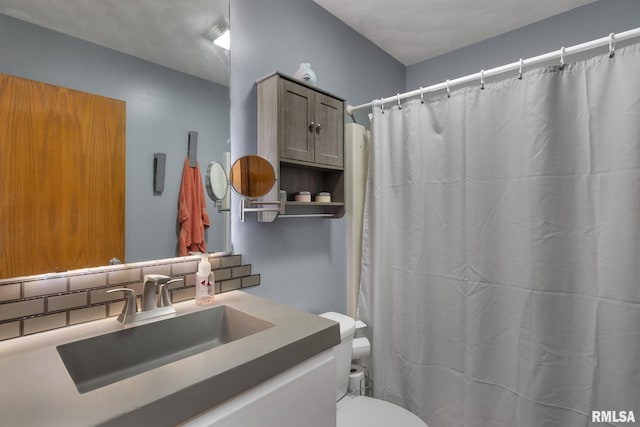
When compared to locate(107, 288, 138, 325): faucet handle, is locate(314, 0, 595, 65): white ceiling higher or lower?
higher

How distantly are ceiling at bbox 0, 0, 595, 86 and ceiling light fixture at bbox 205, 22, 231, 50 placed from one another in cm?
2

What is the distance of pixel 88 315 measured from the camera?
3.36ft

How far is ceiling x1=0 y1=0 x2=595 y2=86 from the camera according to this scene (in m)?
1.01

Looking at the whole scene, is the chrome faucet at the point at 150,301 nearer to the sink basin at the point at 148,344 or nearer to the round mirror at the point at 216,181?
the sink basin at the point at 148,344

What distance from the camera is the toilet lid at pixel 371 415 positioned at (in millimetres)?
1418

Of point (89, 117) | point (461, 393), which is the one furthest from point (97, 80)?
point (461, 393)

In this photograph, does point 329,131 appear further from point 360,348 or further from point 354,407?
point 354,407

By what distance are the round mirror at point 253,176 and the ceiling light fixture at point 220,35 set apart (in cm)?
48

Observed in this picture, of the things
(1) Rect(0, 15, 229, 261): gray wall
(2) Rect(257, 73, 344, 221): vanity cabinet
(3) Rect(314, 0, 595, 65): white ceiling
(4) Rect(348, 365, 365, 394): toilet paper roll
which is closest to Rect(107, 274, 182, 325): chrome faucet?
(1) Rect(0, 15, 229, 261): gray wall

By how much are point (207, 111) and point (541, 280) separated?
5.13ft

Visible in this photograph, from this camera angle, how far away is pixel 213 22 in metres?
1.33

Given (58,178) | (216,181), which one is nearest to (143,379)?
(58,178)

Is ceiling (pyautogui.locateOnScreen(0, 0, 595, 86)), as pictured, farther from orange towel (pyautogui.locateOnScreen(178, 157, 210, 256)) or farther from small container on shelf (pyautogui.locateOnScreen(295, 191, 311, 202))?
small container on shelf (pyautogui.locateOnScreen(295, 191, 311, 202))

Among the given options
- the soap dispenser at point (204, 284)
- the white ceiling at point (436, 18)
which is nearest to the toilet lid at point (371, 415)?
the soap dispenser at point (204, 284)
